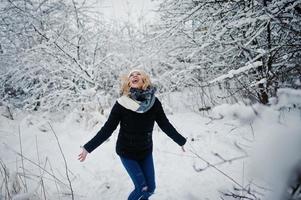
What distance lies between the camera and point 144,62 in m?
8.70

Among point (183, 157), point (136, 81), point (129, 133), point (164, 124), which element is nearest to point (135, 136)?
point (129, 133)

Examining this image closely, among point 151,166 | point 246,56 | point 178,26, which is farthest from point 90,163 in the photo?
point 246,56

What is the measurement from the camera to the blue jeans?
2777 millimetres

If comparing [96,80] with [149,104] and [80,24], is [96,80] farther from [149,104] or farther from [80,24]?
[149,104]

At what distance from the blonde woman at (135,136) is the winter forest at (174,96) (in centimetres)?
48

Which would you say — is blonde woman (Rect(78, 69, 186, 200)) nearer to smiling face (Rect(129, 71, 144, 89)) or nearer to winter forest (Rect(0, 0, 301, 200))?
smiling face (Rect(129, 71, 144, 89))

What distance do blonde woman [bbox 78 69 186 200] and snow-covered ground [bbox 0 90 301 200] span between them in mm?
552

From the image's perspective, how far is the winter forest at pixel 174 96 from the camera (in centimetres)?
89

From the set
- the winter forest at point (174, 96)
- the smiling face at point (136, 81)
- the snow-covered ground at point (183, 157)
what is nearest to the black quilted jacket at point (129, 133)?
the smiling face at point (136, 81)

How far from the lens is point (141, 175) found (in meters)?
2.80

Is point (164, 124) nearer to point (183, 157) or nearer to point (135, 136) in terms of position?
point (135, 136)

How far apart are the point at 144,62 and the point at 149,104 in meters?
5.93

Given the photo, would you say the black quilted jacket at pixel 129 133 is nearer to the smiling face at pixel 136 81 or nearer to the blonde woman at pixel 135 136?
the blonde woman at pixel 135 136

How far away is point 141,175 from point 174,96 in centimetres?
758
